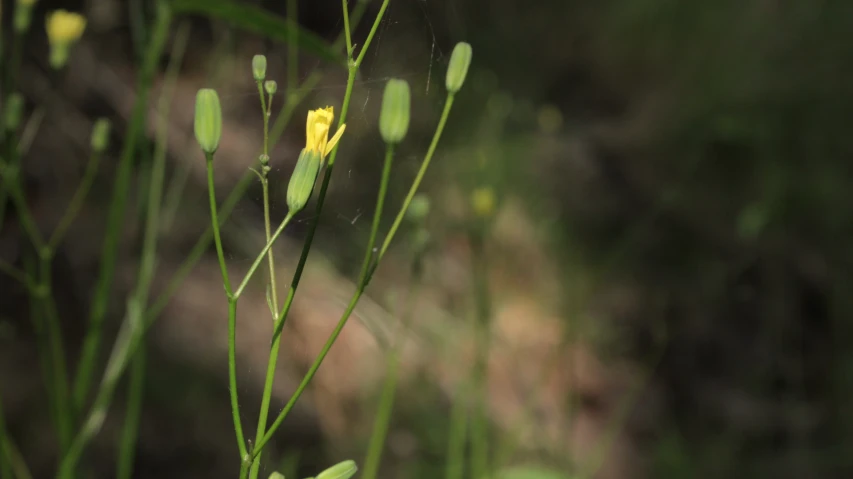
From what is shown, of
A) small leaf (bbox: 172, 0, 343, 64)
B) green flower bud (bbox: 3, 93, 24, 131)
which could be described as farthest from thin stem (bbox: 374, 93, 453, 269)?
green flower bud (bbox: 3, 93, 24, 131)

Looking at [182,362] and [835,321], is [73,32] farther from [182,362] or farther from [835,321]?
[835,321]

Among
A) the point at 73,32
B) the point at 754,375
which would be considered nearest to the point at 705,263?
the point at 754,375

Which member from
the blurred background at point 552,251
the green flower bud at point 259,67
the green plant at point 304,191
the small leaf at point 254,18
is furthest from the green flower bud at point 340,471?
the blurred background at point 552,251

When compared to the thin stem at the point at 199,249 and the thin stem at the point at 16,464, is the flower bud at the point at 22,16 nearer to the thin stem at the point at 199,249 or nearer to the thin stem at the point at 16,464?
the thin stem at the point at 199,249

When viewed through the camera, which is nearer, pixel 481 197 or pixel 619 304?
pixel 481 197

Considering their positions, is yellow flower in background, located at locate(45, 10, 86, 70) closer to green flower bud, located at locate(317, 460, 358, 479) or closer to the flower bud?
the flower bud

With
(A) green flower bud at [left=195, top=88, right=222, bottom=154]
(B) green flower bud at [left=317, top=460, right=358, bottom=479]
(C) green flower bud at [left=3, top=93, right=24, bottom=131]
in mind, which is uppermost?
(C) green flower bud at [left=3, top=93, right=24, bottom=131]

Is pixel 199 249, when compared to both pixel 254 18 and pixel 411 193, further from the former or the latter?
pixel 411 193
